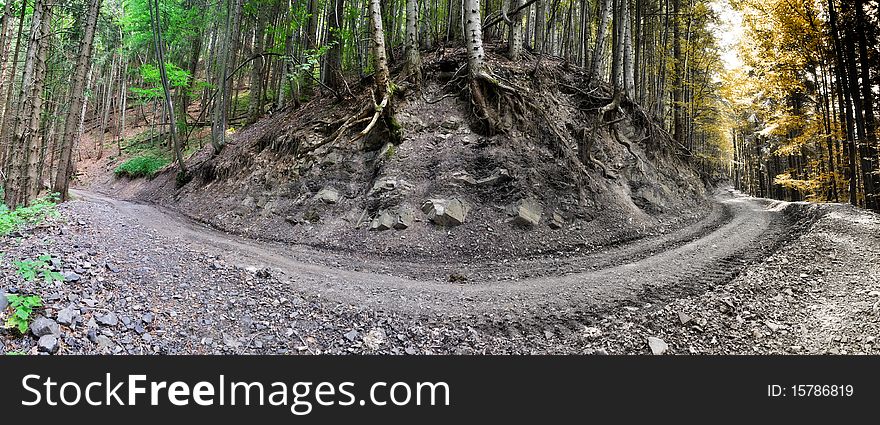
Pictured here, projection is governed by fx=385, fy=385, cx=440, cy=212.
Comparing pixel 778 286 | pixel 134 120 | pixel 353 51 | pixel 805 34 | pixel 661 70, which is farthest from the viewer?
pixel 134 120

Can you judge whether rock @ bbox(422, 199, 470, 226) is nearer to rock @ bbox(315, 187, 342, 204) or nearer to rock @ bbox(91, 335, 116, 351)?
rock @ bbox(315, 187, 342, 204)

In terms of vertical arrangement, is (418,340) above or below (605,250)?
below

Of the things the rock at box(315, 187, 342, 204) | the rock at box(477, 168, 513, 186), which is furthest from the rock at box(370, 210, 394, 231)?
the rock at box(477, 168, 513, 186)

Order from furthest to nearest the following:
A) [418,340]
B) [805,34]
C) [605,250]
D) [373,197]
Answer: [805,34] < [373,197] < [605,250] < [418,340]

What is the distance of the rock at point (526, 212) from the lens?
732 cm

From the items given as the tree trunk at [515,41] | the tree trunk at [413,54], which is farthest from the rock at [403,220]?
the tree trunk at [515,41]

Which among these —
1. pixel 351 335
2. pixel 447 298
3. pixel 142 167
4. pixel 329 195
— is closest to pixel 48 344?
pixel 351 335

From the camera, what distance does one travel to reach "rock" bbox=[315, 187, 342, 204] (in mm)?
8266

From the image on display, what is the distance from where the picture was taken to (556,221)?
7488 mm

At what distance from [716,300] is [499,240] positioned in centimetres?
342

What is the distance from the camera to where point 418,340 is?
3.80 m

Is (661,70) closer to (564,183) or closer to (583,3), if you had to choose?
(583,3)

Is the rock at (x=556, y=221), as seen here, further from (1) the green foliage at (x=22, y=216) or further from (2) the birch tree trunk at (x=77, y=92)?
(2) the birch tree trunk at (x=77, y=92)

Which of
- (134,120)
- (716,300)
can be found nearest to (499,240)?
(716,300)
